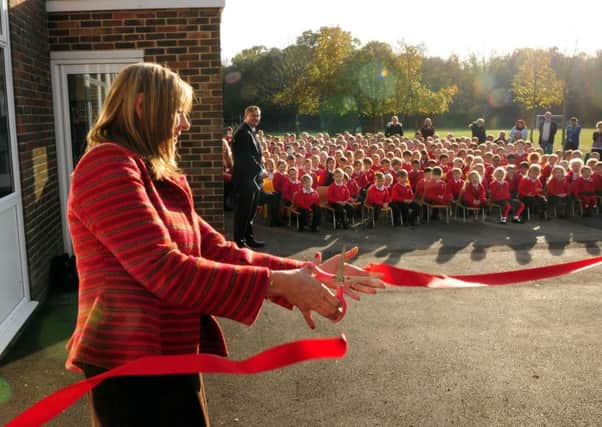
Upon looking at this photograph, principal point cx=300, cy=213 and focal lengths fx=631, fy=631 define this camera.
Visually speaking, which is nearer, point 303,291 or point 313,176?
point 303,291

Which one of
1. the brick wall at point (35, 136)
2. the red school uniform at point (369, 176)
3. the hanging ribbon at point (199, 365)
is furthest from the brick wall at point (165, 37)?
the red school uniform at point (369, 176)

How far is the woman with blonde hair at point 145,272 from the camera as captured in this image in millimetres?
1833

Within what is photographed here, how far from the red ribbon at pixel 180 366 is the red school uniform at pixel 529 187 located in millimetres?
11559

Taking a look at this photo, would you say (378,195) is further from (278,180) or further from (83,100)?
(83,100)

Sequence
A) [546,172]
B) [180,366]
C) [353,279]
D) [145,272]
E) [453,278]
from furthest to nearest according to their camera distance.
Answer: [546,172], [453,278], [353,279], [180,366], [145,272]

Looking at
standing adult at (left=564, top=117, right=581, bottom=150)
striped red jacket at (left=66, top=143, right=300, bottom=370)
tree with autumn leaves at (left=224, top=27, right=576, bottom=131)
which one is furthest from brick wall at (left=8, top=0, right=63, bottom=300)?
tree with autumn leaves at (left=224, top=27, right=576, bottom=131)

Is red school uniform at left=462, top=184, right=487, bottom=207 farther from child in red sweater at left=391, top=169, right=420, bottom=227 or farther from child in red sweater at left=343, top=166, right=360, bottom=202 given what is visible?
child in red sweater at left=343, top=166, right=360, bottom=202

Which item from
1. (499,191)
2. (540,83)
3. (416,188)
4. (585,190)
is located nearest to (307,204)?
(416,188)

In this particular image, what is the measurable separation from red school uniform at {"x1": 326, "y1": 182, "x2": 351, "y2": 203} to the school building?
458cm

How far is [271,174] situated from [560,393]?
9.16m

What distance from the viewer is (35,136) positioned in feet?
21.3

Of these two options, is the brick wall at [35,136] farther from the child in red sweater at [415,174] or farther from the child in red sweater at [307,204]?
the child in red sweater at [415,174]

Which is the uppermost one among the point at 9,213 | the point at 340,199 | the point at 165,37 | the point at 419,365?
the point at 165,37

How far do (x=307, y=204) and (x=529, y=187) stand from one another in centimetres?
477
